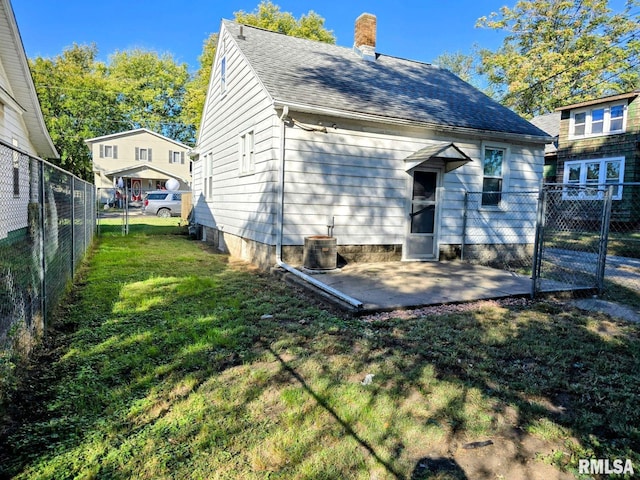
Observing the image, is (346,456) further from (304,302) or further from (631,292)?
(631,292)

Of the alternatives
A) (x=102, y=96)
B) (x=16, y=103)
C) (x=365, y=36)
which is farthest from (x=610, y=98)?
(x=102, y=96)

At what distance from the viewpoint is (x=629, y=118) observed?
17.4 meters

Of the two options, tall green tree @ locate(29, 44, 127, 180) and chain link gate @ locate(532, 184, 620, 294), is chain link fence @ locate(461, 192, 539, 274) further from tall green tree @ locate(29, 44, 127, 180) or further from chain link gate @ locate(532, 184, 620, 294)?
tall green tree @ locate(29, 44, 127, 180)

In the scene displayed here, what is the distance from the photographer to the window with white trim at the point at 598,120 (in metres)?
17.8

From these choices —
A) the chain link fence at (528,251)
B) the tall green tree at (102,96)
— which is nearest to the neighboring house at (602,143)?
the chain link fence at (528,251)

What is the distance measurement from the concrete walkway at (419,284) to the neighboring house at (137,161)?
3079 centimetres

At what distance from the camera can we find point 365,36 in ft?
37.2

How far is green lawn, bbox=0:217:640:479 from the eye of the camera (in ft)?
6.91

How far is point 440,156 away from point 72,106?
43.1 meters

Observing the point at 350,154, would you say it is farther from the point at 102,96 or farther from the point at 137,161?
the point at 102,96

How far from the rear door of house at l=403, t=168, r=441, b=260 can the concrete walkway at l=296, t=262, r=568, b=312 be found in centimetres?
56

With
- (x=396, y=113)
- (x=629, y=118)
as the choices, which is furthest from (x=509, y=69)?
(x=396, y=113)

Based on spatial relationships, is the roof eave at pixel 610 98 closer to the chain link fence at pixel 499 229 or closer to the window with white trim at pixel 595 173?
the window with white trim at pixel 595 173

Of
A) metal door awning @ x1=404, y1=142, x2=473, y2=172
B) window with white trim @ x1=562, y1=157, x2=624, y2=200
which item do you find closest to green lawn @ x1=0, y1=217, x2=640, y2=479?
metal door awning @ x1=404, y1=142, x2=473, y2=172
